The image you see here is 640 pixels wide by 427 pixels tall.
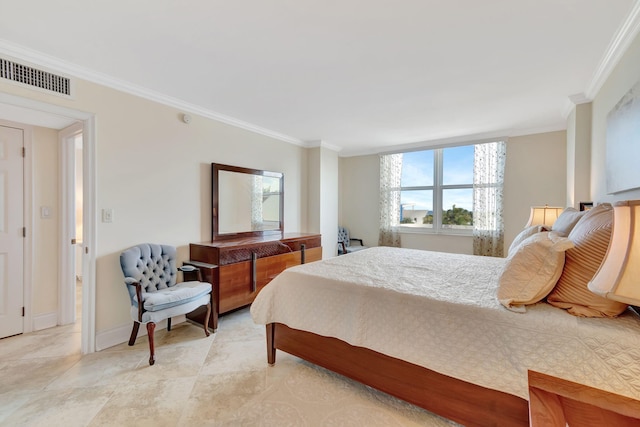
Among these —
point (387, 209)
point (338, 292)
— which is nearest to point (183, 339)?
point (338, 292)

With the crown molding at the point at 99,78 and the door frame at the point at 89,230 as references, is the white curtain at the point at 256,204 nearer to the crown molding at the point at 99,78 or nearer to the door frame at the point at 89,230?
the crown molding at the point at 99,78

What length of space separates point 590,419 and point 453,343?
0.55 meters

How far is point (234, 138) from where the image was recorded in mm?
3760

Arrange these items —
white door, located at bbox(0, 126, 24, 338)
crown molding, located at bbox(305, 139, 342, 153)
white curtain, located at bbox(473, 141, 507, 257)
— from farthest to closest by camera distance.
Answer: crown molding, located at bbox(305, 139, 342, 153) → white curtain, located at bbox(473, 141, 507, 257) → white door, located at bbox(0, 126, 24, 338)

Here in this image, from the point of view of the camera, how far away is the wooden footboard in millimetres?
1355

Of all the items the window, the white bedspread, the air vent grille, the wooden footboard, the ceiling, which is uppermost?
the ceiling

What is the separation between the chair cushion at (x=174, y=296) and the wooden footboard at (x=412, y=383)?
93cm

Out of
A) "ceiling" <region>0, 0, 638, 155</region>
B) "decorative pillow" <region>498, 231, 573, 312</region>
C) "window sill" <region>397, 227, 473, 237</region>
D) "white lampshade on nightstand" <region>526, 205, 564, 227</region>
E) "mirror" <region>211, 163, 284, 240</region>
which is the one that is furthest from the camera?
"window sill" <region>397, 227, 473, 237</region>

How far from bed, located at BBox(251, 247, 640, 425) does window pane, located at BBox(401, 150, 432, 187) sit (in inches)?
121

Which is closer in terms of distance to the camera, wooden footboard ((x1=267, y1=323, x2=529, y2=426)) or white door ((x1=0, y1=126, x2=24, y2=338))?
wooden footboard ((x1=267, y1=323, x2=529, y2=426))

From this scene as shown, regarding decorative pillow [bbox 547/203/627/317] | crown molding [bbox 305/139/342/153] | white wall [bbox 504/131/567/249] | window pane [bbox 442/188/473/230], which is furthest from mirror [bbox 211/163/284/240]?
white wall [bbox 504/131/567/249]

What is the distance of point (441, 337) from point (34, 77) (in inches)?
135

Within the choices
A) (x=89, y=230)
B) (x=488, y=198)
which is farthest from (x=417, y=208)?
(x=89, y=230)

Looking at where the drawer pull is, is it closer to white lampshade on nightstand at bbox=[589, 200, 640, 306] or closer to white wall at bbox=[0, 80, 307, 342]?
white wall at bbox=[0, 80, 307, 342]
